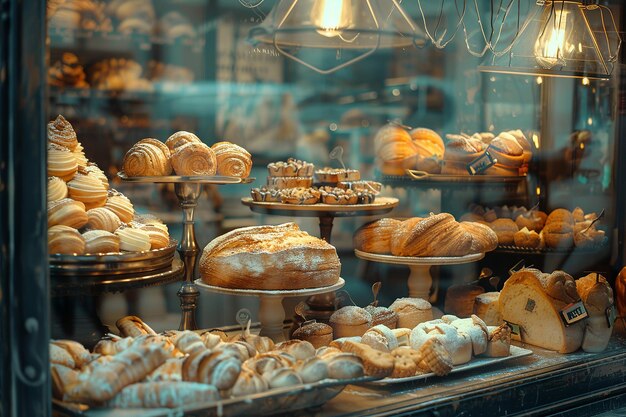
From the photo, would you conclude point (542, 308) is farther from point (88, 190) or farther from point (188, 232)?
point (88, 190)

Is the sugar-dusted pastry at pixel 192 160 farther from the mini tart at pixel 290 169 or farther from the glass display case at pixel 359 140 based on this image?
the mini tart at pixel 290 169

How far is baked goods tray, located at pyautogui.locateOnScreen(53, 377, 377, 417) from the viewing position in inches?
71.7

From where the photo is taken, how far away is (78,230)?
2.13m

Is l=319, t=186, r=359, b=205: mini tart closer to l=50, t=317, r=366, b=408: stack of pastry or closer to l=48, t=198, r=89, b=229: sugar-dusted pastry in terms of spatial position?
l=50, t=317, r=366, b=408: stack of pastry

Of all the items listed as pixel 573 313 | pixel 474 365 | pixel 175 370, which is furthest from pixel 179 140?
pixel 573 313

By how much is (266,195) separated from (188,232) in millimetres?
395

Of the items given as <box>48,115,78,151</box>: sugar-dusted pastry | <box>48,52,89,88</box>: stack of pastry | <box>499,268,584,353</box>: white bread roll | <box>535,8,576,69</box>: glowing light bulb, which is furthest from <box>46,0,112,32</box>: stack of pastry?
<box>499,268,584,353</box>: white bread roll

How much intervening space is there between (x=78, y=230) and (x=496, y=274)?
1.68m

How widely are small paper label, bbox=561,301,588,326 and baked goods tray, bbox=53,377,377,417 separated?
0.90 metres

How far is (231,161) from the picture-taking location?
2689 mm

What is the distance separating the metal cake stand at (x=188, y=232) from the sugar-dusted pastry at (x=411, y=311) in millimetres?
658

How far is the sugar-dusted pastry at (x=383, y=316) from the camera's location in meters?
2.68

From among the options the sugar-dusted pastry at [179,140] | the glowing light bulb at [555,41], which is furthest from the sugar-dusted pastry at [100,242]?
the glowing light bulb at [555,41]

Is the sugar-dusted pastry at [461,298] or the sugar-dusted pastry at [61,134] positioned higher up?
the sugar-dusted pastry at [61,134]
